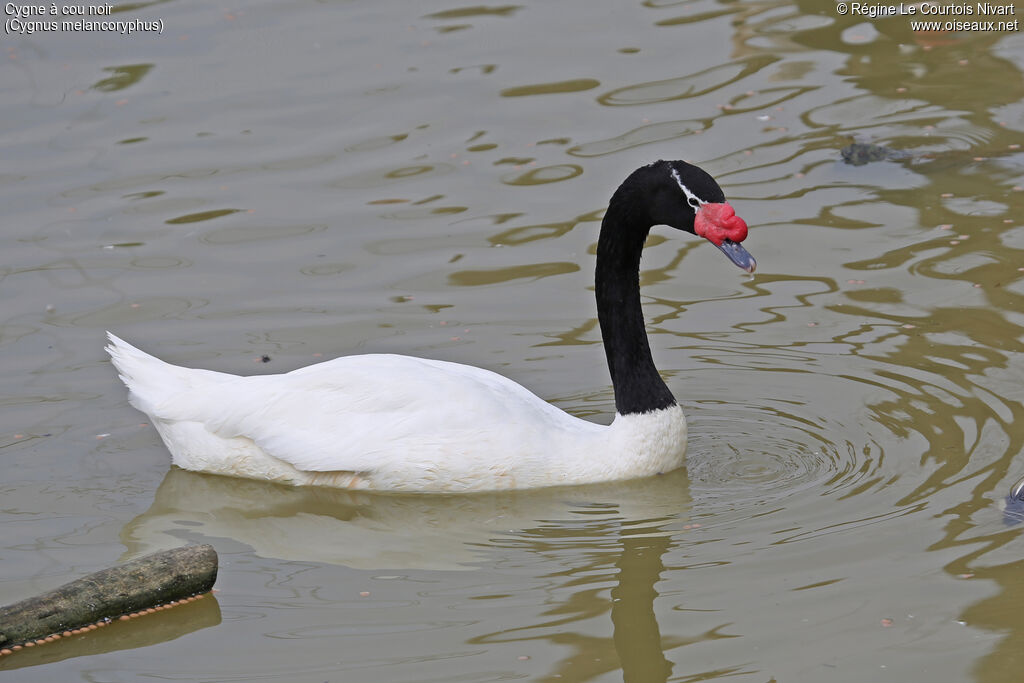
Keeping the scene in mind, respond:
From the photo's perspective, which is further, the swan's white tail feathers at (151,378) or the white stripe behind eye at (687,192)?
the swan's white tail feathers at (151,378)

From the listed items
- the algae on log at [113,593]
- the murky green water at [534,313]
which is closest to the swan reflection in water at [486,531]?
the murky green water at [534,313]

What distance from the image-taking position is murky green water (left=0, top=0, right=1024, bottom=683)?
6.10 m

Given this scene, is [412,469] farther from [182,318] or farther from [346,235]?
[346,235]

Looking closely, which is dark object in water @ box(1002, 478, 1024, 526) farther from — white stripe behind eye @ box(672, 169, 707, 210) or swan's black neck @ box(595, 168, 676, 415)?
white stripe behind eye @ box(672, 169, 707, 210)

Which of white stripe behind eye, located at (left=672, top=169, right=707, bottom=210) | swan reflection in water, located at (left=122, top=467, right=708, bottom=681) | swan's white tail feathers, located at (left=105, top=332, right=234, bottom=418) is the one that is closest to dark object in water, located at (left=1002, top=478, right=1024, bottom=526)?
swan reflection in water, located at (left=122, top=467, right=708, bottom=681)

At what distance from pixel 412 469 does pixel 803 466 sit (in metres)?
1.88

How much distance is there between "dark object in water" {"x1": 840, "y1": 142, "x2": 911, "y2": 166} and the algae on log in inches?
255

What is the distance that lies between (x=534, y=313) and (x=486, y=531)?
2.70 meters

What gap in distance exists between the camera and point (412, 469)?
750cm

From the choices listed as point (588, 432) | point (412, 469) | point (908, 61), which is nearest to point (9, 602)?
point (412, 469)

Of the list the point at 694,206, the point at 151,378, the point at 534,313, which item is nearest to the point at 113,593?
the point at 151,378

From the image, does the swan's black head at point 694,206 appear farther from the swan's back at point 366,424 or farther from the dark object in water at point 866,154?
the dark object in water at point 866,154

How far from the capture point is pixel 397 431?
24.7 ft

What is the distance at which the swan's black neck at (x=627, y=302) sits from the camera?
763 cm
